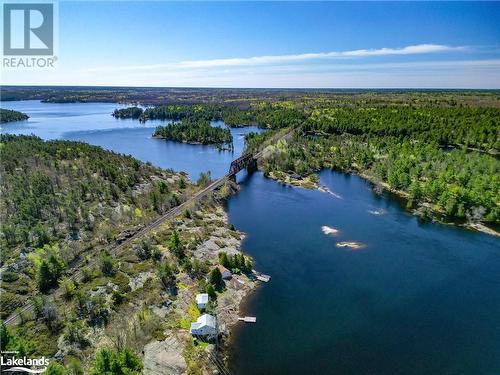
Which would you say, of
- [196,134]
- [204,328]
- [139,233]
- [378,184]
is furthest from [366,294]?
[196,134]

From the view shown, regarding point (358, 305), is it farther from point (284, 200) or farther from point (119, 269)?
point (284, 200)

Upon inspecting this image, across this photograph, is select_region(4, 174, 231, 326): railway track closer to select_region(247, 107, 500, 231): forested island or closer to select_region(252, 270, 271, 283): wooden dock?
select_region(252, 270, 271, 283): wooden dock

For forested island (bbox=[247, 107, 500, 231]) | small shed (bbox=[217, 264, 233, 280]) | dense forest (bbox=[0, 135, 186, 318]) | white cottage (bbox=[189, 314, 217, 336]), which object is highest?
forested island (bbox=[247, 107, 500, 231])

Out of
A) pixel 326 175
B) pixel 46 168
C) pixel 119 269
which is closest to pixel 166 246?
pixel 119 269

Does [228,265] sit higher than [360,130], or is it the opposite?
[360,130]

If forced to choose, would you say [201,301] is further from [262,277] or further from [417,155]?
[417,155]

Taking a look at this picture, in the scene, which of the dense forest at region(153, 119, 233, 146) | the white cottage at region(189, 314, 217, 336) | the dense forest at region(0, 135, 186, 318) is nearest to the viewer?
the white cottage at region(189, 314, 217, 336)

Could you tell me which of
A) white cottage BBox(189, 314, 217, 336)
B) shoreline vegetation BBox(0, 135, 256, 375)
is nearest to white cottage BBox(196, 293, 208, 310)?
shoreline vegetation BBox(0, 135, 256, 375)
